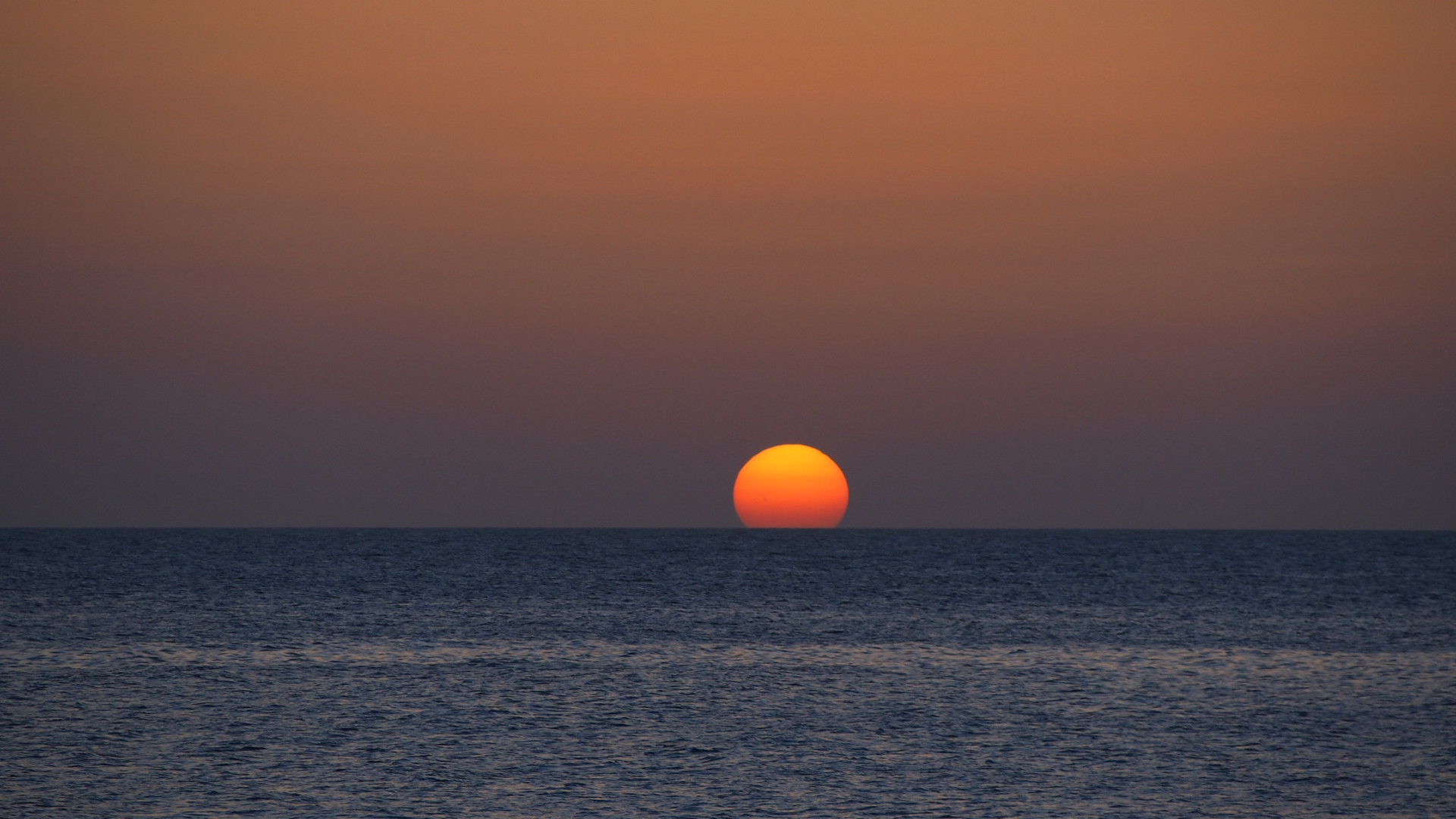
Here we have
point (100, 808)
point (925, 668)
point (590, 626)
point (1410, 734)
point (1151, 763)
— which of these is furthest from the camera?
point (590, 626)

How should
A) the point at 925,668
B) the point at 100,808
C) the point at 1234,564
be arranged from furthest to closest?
the point at 1234,564 → the point at 925,668 → the point at 100,808

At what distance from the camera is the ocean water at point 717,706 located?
25.5 m

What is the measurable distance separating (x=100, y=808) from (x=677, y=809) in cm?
1001

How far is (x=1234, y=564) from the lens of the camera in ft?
449

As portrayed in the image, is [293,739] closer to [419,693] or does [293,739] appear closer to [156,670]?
[419,693]

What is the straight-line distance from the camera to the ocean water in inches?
1006

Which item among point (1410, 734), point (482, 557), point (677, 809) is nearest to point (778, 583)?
point (482, 557)

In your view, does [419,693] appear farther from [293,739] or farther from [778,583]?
[778,583]

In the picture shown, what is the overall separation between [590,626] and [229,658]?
711 inches

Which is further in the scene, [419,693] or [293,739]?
[419,693]

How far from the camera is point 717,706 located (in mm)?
35906

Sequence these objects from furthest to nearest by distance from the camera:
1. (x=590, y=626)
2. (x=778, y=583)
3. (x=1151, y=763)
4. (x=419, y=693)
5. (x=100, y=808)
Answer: (x=778, y=583) < (x=590, y=626) < (x=419, y=693) < (x=1151, y=763) < (x=100, y=808)

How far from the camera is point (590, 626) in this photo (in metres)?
60.3

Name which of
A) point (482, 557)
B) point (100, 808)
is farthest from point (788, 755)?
point (482, 557)
